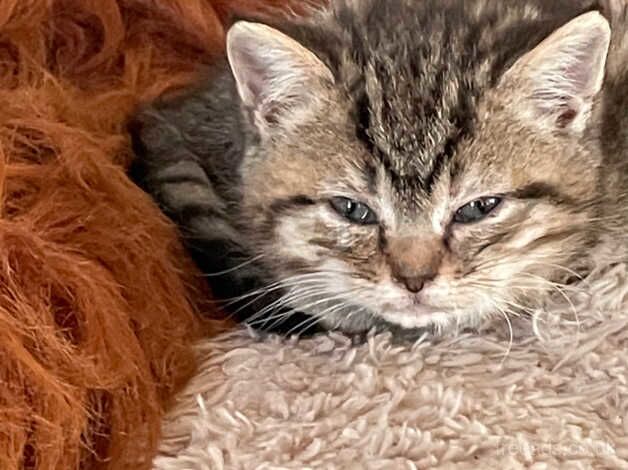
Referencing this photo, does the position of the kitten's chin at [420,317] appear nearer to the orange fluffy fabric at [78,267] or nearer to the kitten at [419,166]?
the kitten at [419,166]

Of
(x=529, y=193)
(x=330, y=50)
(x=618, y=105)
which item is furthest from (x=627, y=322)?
(x=330, y=50)

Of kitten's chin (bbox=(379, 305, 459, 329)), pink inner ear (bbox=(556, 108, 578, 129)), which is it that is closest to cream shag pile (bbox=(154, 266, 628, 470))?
kitten's chin (bbox=(379, 305, 459, 329))

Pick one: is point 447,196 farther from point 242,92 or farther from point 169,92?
point 169,92

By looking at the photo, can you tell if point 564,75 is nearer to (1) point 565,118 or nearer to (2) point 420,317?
(1) point 565,118

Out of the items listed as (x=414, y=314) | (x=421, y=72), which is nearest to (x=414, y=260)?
(x=414, y=314)

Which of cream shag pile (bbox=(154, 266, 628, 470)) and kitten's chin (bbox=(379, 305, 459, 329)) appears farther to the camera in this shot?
kitten's chin (bbox=(379, 305, 459, 329))

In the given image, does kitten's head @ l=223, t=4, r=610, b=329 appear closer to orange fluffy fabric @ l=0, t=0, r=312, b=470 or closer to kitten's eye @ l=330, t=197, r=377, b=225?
kitten's eye @ l=330, t=197, r=377, b=225

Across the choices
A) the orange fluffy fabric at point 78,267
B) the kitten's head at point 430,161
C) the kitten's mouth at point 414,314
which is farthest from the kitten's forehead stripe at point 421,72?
the orange fluffy fabric at point 78,267

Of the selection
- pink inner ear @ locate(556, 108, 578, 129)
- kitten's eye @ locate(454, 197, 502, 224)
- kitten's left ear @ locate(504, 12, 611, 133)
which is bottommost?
kitten's eye @ locate(454, 197, 502, 224)

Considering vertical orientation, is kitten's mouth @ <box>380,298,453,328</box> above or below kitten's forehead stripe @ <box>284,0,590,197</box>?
below
